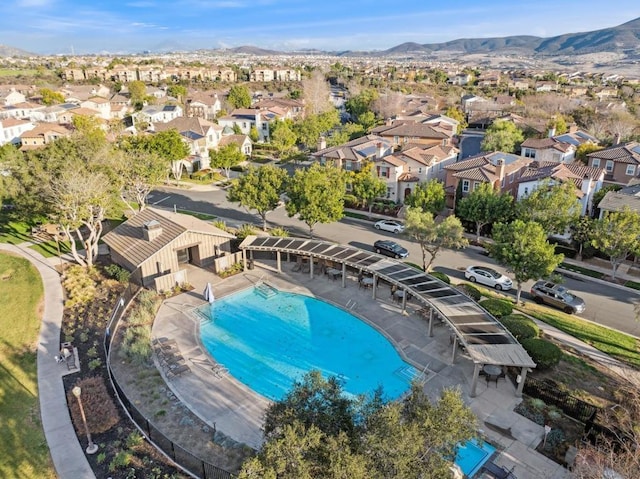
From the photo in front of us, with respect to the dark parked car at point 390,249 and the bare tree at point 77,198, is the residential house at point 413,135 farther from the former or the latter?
the bare tree at point 77,198

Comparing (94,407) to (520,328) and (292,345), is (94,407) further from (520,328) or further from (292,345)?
(520,328)

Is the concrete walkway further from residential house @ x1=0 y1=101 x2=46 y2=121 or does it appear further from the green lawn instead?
residential house @ x1=0 y1=101 x2=46 y2=121

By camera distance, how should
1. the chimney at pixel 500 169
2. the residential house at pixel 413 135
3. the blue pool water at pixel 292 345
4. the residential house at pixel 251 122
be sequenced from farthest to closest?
the residential house at pixel 251 122 → the residential house at pixel 413 135 → the chimney at pixel 500 169 → the blue pool water at pixel 292 345

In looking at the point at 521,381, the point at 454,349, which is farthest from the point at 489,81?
the point at 521,381

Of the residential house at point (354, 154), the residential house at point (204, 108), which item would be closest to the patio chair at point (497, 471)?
the residential house at point (354, 154)

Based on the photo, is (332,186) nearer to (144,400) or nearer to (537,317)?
(537,317)

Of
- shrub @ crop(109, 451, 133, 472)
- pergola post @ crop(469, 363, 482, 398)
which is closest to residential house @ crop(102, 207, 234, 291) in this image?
shrub @ crop(109, 451, 133, 472)

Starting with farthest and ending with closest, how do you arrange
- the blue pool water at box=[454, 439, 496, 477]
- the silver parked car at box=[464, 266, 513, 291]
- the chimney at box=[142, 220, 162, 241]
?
the silver parked car at box=[464, 266, 513, 291]
the chimney at box=[142, 220, 162, 241]
the blue pool water at box=[454, 439, 496, 477]
